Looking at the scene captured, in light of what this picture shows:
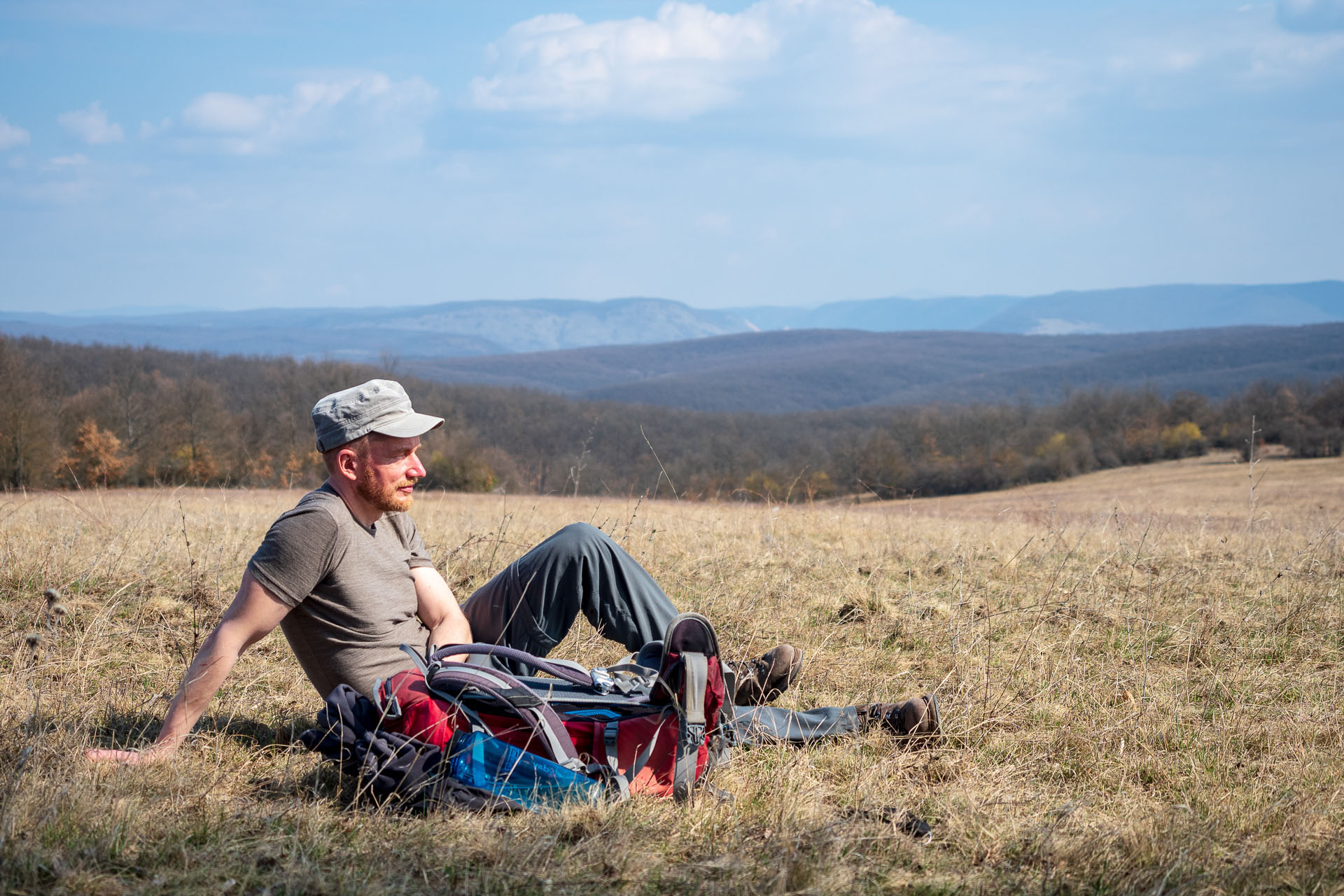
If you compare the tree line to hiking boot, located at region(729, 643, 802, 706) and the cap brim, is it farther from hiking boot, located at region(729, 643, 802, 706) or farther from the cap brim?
the cap brim

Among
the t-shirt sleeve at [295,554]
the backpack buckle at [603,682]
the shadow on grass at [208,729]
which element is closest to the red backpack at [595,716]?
the backpack buckle at [603,682]

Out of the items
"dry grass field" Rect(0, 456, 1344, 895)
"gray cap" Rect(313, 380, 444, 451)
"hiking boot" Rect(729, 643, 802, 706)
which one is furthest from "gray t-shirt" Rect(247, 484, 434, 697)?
"hiking boot" Rect(729, 643, 802, 706)

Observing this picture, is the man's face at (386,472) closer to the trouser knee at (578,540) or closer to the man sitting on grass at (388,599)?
the man sitting on grass at (388,599)

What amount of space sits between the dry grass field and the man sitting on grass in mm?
198

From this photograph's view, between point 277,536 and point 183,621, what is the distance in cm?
237

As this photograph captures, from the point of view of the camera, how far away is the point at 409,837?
2506 millimetres

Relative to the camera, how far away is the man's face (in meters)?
3.06

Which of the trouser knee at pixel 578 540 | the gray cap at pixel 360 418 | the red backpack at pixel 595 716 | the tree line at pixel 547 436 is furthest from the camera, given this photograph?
the tree line at pixel 547 436

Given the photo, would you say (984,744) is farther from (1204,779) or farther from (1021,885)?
(1021,885)

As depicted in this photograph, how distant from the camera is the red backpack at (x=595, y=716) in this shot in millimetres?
2783

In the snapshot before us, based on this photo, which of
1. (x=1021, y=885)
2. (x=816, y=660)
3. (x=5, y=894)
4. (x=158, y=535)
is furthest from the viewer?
(x=158, y=535)

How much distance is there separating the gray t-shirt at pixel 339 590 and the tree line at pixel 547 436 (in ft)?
28.6

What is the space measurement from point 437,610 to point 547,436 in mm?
70217

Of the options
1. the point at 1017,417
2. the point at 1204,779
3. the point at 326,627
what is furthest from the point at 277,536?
the point at 1017,417
